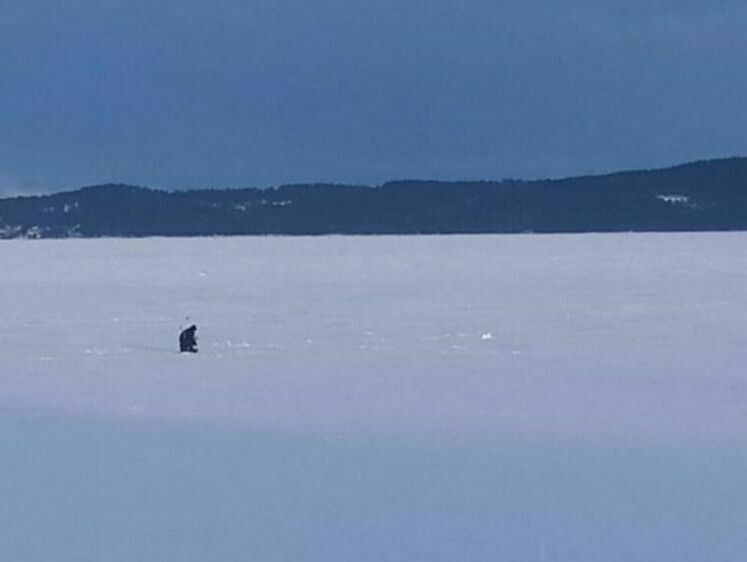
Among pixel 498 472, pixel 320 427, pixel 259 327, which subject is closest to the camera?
pixel 498 472

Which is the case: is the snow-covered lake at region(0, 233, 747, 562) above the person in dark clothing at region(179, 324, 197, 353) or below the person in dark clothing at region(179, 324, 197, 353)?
below

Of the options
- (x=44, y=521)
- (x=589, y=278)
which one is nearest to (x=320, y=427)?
(x=44, y=521)

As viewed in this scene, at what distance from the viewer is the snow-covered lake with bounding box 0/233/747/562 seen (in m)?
4.70

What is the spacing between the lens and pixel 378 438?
258 inches

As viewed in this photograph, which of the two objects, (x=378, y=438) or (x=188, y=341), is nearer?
(x=378, y=438)

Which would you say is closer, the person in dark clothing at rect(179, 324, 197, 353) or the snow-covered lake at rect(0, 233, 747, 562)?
the snow-covered lake at rect(0, 233, 747, 562)

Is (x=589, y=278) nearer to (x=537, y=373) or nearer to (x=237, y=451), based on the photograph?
(x=537, y=373)

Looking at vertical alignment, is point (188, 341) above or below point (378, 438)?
above

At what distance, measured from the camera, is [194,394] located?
8.25 meters

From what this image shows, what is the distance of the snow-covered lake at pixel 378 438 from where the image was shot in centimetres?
470

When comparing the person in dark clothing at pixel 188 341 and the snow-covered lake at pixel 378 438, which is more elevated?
the person in dark clothing at pixel 188 341

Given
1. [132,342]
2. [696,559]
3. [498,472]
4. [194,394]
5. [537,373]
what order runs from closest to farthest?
[696,559], [498,472], [194,394], [537,373], [132,342]

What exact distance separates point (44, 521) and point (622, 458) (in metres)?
2.69

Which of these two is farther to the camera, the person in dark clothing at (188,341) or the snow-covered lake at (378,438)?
the person in dark clothing at (188,341)
